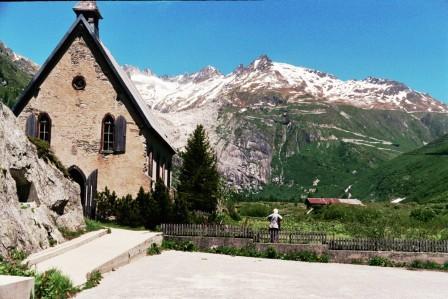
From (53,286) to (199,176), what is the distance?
37.1 m

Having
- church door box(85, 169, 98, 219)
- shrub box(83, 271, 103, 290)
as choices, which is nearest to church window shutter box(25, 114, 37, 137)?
church door box(85, 169, 98, 219)

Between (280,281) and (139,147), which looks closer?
(280,281)

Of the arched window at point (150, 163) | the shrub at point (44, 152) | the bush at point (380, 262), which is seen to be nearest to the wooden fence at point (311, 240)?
the bush at point (380, 262)

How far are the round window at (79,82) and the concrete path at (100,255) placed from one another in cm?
1371

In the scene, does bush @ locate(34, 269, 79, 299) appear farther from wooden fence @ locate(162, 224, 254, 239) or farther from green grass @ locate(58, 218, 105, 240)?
wooden fence @ locate(162, 224, 254, 239)

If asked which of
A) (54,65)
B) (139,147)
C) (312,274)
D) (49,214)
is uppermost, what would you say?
(54,65)

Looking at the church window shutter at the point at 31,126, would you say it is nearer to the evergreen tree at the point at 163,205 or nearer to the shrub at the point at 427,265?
the evergreen tree at the point at 163,205

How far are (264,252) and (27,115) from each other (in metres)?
19.7

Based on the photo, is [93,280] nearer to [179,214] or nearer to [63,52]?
[179,214]

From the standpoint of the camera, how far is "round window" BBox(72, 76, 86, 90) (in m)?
38.1

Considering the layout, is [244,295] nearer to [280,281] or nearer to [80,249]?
[280,281]

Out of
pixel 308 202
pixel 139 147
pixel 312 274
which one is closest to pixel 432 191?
pixel 308 202

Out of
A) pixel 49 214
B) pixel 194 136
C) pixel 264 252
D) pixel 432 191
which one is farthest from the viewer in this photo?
pixel 432 191

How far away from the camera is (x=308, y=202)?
5148 inches
